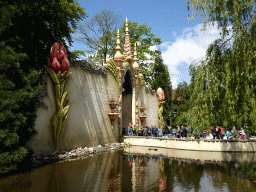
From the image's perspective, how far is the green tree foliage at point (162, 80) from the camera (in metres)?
32.4

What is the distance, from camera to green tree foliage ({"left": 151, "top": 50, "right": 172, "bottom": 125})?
32.4m

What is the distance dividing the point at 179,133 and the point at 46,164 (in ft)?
41.2

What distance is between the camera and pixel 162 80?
32500 millimetres

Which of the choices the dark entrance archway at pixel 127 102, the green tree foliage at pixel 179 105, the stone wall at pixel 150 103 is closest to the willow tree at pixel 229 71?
the dark entrance archway at pixel 127 102

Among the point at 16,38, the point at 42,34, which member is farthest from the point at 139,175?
the point at 42,34

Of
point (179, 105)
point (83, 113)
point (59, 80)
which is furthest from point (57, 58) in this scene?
point (179, 105)

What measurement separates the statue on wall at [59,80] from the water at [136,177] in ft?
6.85

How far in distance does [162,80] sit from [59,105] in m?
20.5

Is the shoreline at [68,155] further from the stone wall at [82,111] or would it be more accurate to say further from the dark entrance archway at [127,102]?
the dark entrance archway at [127,102]

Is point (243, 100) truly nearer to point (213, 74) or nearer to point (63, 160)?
point (213, 74)

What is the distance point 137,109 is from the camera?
23938 millimetres

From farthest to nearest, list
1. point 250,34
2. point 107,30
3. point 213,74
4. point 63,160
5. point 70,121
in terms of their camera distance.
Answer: point 107,30, point 70,121, point 63,160, point 213,74, point 250,34

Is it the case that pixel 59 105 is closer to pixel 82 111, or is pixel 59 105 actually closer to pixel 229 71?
pixel 82 111

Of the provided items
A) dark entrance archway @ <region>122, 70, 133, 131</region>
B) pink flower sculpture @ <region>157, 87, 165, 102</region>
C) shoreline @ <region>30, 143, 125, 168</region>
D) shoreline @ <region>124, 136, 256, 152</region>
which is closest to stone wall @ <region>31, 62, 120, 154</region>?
shoreline @ <region>30, 143, 125, 168</region>
